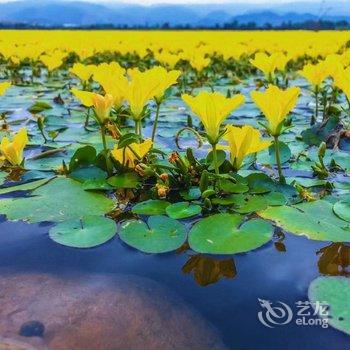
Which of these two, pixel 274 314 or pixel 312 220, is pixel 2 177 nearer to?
pixel 312 220

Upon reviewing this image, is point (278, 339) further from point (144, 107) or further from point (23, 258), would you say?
point (144, 107)

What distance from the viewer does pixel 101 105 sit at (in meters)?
1.93

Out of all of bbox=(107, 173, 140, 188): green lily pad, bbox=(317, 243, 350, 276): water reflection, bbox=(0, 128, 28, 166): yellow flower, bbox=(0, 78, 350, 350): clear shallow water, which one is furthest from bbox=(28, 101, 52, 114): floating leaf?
bbox=(317, 243, 350, 276): water reflection

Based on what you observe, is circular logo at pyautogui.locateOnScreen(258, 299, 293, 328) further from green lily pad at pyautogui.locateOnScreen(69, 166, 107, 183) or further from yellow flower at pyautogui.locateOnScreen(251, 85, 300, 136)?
green lily pad at pyautogui.locateOnScreen(69, 166, 107, 183)

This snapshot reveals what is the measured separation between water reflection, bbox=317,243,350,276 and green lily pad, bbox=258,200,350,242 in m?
0.03

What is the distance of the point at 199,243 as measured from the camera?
1559 mm

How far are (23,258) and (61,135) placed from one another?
158cm

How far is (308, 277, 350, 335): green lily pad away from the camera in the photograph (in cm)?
119

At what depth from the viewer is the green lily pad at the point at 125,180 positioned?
1952 millimetres

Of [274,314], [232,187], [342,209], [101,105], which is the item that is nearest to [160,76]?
[101,105]

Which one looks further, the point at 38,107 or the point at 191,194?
the point at 38,107

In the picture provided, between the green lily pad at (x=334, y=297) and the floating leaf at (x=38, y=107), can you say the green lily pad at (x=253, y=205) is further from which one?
the floating leaf at (x=38, y=107)

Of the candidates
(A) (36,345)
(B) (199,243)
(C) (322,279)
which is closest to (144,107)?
(B) (199,243)
